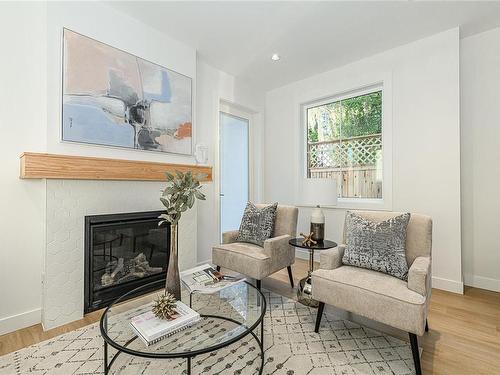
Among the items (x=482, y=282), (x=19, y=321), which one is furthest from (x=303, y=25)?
(x=19, y=321)

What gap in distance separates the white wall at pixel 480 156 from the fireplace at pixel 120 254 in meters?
3.27

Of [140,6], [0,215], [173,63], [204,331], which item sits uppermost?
[140,6]

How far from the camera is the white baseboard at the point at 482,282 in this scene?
8.75 ft

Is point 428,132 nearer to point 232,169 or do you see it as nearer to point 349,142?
point 349,142

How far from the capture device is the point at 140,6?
2383 mm

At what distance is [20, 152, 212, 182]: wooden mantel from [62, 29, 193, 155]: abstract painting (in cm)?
20

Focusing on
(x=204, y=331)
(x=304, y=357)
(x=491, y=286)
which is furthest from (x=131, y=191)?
(x=491, y=286)

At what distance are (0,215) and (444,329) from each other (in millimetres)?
3433

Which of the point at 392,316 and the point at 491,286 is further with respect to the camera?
the point at 491,286

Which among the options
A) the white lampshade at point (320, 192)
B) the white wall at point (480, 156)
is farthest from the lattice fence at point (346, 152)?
the white lampshade at point (320, 192)

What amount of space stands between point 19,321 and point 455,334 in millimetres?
3253

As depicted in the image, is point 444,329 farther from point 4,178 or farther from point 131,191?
point 4,178

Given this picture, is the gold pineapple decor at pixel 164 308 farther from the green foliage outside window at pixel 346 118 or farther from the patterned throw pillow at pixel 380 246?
the green foliage outside window at pixel 346 118

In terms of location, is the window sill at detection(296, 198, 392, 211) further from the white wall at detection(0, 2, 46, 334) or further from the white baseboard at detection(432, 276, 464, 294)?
the white wall at detection(0, 2, 46, 334)
